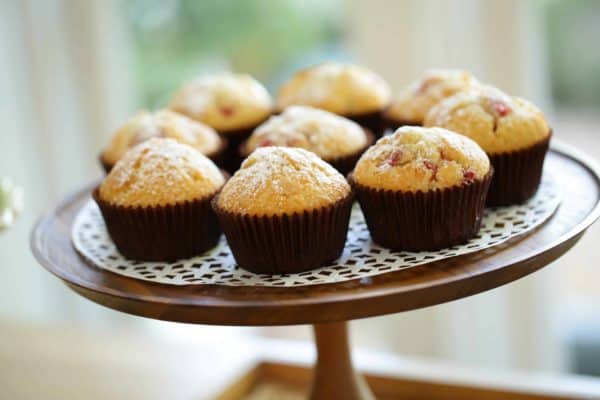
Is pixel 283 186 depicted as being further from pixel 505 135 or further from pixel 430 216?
pixel 505 135

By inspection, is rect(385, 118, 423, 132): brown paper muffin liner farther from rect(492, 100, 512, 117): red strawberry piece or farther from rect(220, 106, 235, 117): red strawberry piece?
rect(220, 106, 235, 117): red strawberry piece

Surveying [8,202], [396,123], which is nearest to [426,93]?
[396,123]

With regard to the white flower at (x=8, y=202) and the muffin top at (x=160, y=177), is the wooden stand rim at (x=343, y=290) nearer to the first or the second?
the muffin top at (x=160, y=177)

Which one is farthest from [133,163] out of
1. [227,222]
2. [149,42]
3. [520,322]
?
[149,42]

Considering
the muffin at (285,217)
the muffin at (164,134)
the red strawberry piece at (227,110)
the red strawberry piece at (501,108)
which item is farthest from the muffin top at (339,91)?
the muffin at (285,217)

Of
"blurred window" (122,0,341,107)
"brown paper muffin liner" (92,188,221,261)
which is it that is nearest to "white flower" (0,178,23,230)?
"brown paper muffin liner" (92,188,221,261)
